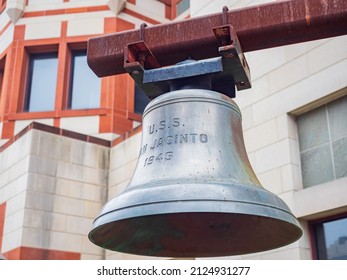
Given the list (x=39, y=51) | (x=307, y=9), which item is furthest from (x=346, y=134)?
(x=39, y=51)

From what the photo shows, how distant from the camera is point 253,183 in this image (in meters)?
2.74

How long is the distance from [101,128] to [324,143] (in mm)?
5933

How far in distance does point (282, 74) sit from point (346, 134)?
109cm

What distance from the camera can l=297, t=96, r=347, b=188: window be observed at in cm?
549

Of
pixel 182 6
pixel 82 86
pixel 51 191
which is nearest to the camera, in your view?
pixel 51 191

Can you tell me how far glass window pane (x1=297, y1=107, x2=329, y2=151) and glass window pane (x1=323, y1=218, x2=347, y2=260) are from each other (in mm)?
859

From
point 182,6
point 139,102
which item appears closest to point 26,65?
point 139,102

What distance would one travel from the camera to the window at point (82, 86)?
37.4 feet

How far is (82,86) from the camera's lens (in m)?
11.6

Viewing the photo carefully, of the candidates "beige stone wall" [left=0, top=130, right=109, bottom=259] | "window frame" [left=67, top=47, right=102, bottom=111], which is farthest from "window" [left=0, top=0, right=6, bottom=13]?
"beige stone wall" [left=0, top=130, right=109, bottom=259]

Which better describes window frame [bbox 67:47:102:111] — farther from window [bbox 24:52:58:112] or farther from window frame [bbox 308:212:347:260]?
window frame [bbox 308:212:347:260]

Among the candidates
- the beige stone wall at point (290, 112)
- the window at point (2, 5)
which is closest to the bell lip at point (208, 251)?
the beige stone wall at point (290, 112)

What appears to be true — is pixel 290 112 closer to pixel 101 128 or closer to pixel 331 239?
pixel 331 239

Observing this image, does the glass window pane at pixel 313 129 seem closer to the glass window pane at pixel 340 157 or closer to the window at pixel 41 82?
the glass window pane at pixel 340 157
